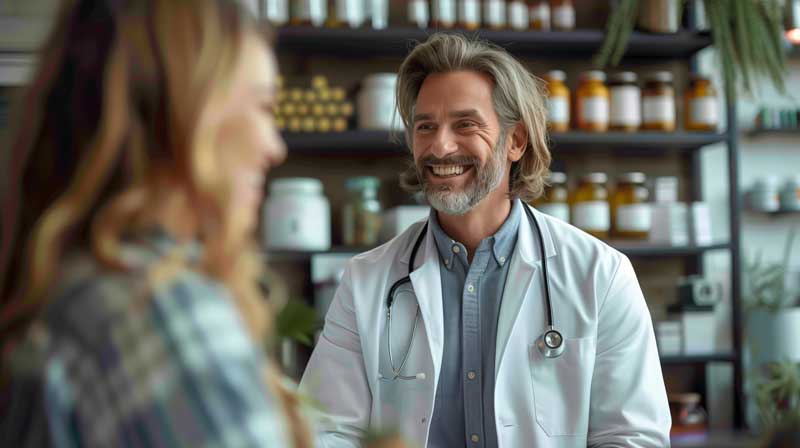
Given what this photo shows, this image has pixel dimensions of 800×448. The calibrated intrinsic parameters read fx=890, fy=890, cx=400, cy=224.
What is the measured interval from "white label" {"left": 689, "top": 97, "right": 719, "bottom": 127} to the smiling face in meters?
1.57

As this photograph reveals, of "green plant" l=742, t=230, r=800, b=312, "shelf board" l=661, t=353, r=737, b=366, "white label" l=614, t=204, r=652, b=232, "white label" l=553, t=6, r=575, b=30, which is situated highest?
"white label" l=553, t=6, r=575, b=30

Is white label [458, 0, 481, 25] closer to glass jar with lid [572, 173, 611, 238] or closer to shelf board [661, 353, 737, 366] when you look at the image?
glass jar with lid [572, 173, 611, 238]

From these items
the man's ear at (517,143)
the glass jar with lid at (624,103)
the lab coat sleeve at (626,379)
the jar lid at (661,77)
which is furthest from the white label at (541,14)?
the lab coat sleeve at (626,379)

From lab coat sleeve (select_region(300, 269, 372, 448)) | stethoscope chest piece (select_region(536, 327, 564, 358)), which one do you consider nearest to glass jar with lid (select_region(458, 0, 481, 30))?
lab coat sleeve (select_region(300, 269, 372, 448))

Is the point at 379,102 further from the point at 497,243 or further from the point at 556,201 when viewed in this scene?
the point at 497,243

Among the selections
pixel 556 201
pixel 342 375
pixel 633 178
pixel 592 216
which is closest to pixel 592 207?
pixel 592 216

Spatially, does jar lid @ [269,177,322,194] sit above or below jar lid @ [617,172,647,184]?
above

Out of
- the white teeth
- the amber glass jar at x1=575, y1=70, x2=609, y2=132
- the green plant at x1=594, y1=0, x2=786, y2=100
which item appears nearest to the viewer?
the white teeth

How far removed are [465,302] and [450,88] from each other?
53 cm

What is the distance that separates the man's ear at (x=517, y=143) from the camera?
2.22m

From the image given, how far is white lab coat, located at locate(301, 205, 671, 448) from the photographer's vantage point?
5.88 feet

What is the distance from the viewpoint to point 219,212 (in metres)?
0.72

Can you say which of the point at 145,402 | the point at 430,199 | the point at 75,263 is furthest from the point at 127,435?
the point at 430,199

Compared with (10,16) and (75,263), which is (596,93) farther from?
(75,263)
